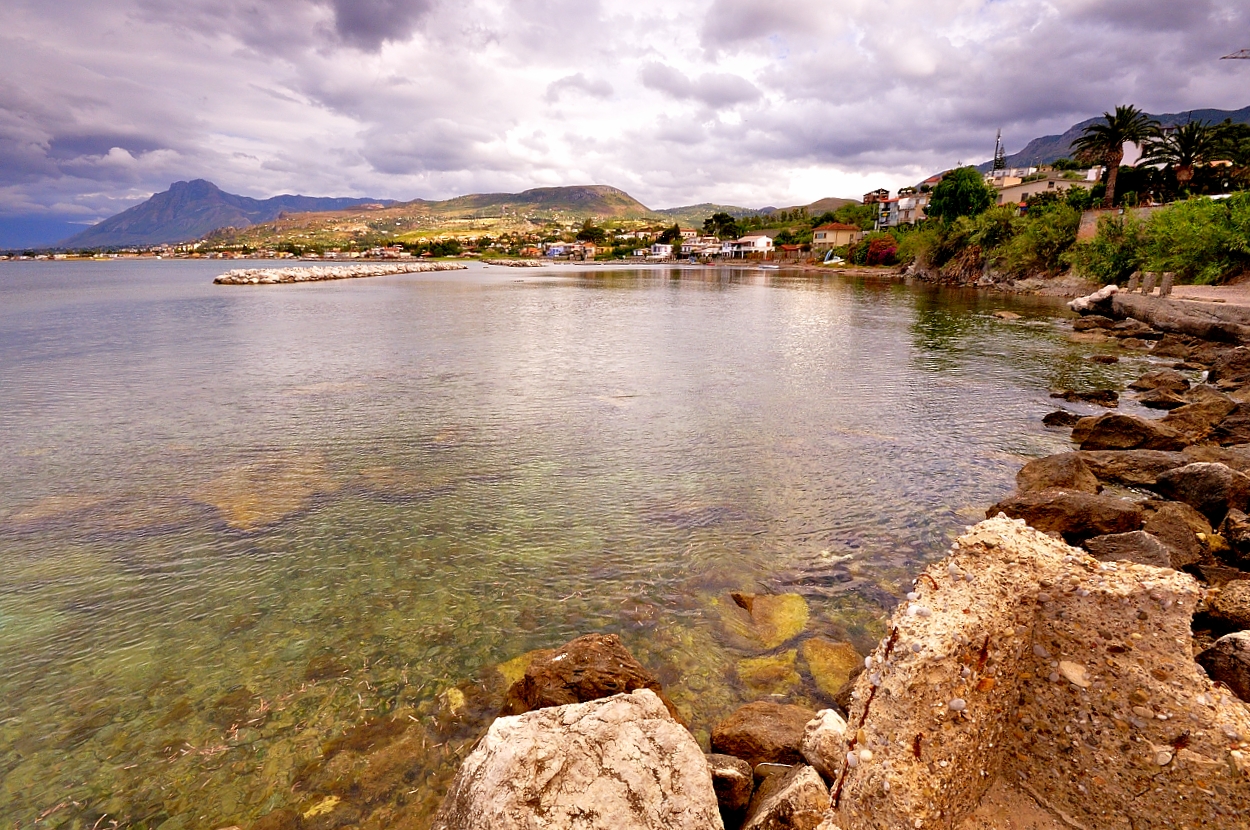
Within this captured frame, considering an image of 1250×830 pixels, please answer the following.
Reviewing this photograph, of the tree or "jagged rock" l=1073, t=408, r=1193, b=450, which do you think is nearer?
"jagged rock" l=1073, t=408, r=1193, b=450

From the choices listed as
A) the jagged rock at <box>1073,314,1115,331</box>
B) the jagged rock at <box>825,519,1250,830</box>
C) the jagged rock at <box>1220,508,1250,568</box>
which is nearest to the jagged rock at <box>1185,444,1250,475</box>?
the jagged rock at <box>1220,508,1250,568</box>

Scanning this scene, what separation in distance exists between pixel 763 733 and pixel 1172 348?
128ft

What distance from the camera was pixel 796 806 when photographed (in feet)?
15.3

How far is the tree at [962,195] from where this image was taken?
106438mm

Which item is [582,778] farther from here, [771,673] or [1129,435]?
[1129,435]

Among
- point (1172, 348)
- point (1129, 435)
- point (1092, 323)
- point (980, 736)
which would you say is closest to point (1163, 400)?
point (1129, 435)

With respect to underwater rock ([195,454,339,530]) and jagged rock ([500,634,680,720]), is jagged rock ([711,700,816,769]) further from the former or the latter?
underwater rock ([195,454,339,530])

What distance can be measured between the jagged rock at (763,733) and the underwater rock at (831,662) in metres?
1.00

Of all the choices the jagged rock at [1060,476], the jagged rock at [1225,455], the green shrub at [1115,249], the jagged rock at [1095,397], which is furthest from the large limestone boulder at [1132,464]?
the green shrub at [1115,249]

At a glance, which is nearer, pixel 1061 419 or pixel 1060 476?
pixel 1060 476

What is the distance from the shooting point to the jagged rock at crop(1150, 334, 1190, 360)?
31.3 metres

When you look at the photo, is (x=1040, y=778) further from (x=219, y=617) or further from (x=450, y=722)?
(x=219, y=617)

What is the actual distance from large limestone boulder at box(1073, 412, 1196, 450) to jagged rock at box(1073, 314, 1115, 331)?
30.1 metres

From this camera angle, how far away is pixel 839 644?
350 inches
